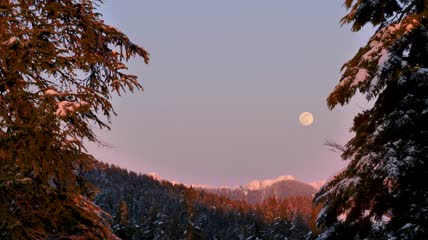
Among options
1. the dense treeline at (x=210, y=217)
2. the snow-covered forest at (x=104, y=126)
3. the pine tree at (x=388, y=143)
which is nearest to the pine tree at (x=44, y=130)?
the snow-covered forest at (x=104, y=126)

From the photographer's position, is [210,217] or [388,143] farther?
[210,217]

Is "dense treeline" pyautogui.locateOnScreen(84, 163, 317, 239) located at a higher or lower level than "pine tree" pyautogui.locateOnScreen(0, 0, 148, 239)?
higher

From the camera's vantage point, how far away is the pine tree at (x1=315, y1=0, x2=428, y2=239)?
6.88m

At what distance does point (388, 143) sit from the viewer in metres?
7.09

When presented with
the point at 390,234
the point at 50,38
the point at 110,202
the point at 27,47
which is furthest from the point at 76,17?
the point at 110,202

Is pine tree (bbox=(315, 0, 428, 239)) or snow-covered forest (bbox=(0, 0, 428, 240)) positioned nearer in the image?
snow-covered forest (bbox=(0, 0, 428, 240))

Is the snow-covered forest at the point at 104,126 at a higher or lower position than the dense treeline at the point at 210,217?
lower

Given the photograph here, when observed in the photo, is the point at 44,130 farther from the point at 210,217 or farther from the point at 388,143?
the point at 210,217

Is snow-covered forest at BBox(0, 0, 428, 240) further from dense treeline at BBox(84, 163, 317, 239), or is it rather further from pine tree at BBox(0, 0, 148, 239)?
dense treeline at BBox(84, 163, 317, 239)

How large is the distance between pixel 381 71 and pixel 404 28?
2.82ft

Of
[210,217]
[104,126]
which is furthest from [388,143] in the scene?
[210,217]

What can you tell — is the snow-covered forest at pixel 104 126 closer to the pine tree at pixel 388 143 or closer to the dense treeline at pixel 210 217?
the pine tree at pixel 388 143

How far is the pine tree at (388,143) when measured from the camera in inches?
271

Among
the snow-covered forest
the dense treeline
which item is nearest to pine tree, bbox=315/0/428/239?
the snow-covered forest
